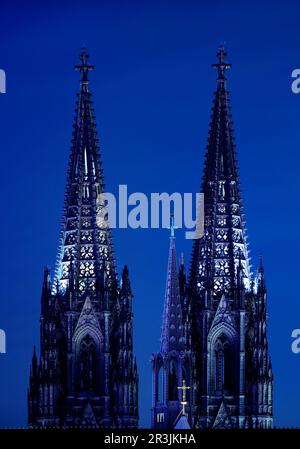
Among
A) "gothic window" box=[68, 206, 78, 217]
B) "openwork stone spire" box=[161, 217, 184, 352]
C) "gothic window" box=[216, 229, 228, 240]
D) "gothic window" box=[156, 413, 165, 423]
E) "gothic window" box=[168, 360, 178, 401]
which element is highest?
"gothic window" box=[68, 206, 78, 217]

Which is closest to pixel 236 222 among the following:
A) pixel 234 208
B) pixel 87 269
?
pixel 234 208

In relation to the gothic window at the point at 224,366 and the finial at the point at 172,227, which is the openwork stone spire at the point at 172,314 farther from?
the gothic window at the point at 224,366

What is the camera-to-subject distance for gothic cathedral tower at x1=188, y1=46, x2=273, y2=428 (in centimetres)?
8638

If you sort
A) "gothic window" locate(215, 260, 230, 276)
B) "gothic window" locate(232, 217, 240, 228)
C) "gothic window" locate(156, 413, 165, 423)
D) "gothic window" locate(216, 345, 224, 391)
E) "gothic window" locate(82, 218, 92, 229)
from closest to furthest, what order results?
"gothic window" locate(156, 413, 165, 423), "gothic window" locate(216, 345, 224, 391), "gothic window" locate(82, 218, 92, 229), "gothic window" locate(215, 260, 230, 276), "gothic window" locate(232, 217, 240, 228)

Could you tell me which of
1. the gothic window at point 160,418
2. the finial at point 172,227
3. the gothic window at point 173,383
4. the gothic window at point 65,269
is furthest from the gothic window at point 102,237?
the gothic window at point 160,418

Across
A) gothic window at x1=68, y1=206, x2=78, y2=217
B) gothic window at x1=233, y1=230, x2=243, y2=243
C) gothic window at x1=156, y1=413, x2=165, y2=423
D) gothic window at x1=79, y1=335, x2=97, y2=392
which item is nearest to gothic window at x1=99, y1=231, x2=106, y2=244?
gothic window at x1=68, y1=206, x2=78, y2=217

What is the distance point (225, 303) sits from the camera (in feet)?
286

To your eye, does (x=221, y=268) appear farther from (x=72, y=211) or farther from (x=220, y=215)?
(x=72, y=211)

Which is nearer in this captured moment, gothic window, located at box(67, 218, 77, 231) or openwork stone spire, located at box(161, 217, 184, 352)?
openwork stone spire, located at box(161, 217, 184, 352)

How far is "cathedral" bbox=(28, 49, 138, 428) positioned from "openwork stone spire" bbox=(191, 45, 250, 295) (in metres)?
3.04

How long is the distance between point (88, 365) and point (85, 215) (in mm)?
5250

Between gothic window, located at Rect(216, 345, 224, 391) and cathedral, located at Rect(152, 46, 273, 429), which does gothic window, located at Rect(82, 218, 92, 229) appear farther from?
gothic window, located at Rect(216, 345, 224, 391)
